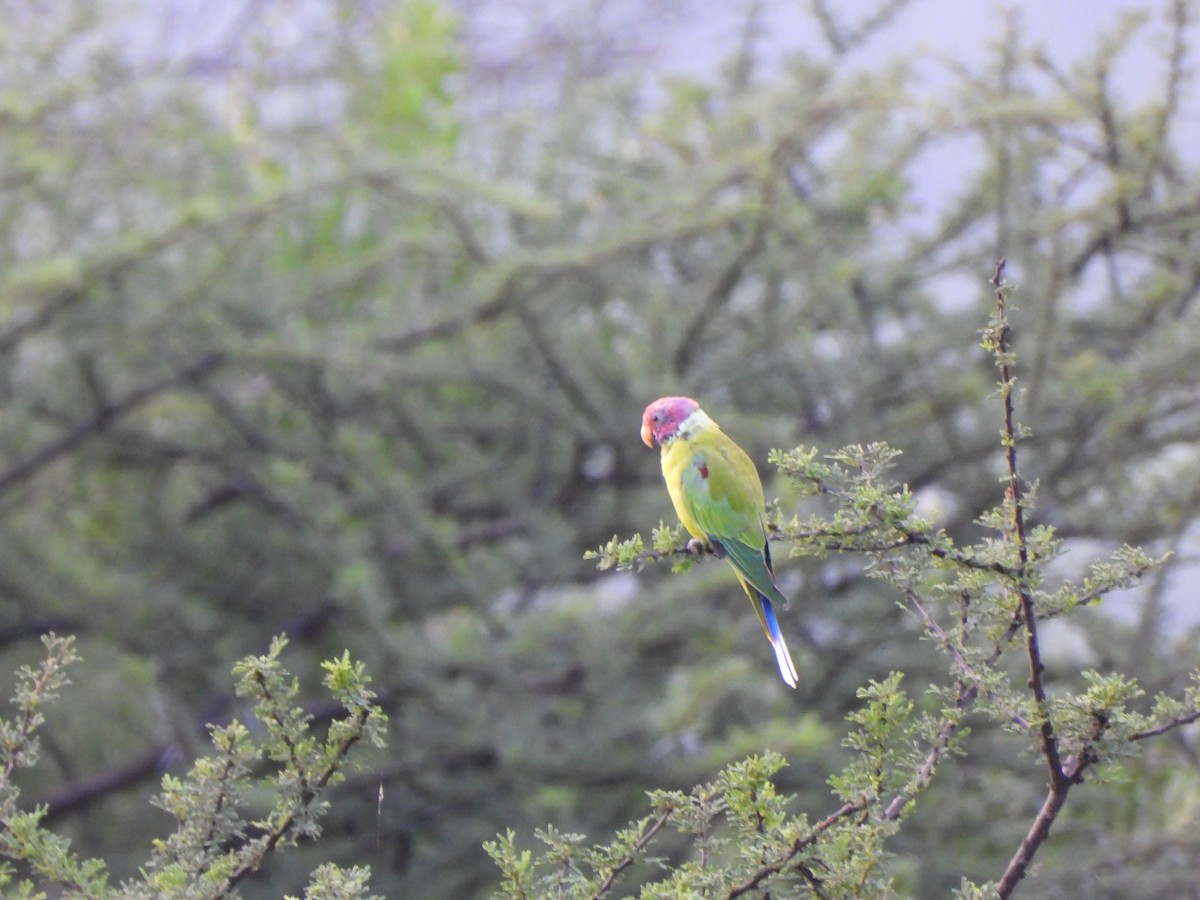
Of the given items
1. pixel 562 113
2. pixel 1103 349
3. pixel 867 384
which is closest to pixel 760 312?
pixel 867 384

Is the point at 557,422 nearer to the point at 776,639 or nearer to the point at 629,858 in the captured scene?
the point at 776,639

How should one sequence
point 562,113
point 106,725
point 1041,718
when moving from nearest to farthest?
point 1041,718
point 106,725
point 562,113

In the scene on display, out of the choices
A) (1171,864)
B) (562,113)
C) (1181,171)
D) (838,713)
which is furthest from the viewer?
(562,113)

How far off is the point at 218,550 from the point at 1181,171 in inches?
116

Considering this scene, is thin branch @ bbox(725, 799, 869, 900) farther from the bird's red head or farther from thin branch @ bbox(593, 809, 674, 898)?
the bird's red head

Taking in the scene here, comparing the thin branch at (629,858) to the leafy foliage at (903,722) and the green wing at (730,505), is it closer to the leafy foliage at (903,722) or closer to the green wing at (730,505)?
the leafy foliage at (903,722)

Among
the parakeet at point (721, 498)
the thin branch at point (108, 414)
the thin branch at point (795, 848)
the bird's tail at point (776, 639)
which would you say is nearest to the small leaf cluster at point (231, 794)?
the thin branch at point (795, 848)

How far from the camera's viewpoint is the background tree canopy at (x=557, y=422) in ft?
11.2

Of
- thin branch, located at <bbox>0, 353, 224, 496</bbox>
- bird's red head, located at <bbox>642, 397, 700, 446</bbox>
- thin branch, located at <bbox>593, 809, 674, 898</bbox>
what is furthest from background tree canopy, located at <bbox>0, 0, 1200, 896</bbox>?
thin branch, located at <bbox>593, 809, 674, 898</bbox>

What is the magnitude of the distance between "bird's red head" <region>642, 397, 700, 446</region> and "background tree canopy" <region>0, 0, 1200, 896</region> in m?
0.69

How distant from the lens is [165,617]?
3.83m

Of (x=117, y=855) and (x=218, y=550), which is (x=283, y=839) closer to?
(x=117, y=855)

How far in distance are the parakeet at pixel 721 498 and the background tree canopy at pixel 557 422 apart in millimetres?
708

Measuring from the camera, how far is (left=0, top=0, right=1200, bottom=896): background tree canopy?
134 inches
